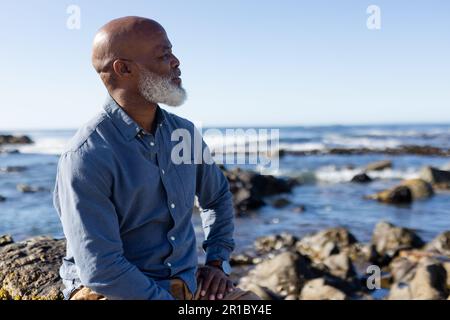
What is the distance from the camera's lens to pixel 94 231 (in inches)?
83.6

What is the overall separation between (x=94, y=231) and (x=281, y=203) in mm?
14062

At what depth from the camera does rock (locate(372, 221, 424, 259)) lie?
10.0 meters

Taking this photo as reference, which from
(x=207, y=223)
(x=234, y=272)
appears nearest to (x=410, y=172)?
(x=234, y=272)

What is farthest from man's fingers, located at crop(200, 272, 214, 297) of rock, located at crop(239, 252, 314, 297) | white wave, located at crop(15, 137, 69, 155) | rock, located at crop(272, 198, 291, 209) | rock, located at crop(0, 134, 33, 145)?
rock, located at crop(0, 134, 33, 145)

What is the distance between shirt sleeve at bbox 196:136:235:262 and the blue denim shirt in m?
0.21

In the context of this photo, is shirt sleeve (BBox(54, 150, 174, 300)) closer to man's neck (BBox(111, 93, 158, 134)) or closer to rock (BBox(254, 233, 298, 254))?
man's neck (BBox(111, 93, 158, 134))

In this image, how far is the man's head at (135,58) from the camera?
2.31 m

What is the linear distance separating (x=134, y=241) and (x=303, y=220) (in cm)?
1136

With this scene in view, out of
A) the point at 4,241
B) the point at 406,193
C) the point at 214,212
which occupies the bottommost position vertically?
the point at 406,193

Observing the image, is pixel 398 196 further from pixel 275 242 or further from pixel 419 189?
pixel 275 242

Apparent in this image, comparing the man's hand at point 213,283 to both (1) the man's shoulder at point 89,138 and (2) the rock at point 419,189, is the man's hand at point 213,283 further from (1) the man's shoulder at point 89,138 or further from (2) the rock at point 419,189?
(2) the rock at point 419,189

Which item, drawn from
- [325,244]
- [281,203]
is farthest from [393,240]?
[281,203]

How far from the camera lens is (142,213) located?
2311 millimetres
